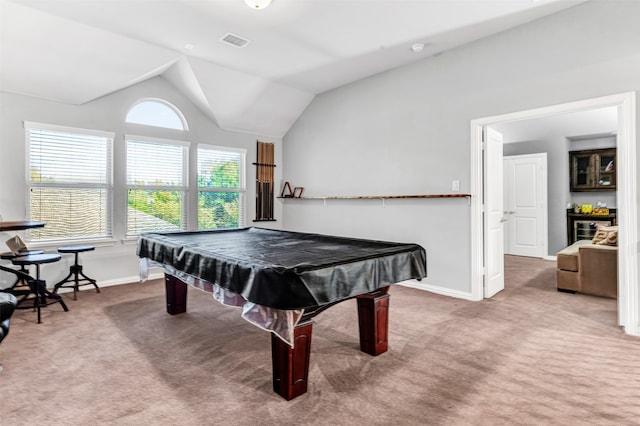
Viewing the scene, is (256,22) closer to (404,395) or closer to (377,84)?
(377,84)

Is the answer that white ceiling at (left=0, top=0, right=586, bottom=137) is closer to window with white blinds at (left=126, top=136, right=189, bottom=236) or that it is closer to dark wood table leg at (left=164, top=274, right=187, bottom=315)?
window with white blinds at (left=126, top=136, right=189, bottom=236)

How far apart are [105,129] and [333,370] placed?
4.31m

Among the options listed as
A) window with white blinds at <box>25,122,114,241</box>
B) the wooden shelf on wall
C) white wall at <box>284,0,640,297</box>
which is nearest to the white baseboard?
white wall at <box>284,0,640,297</box>

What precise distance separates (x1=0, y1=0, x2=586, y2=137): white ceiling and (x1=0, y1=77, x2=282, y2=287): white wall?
0.61 ft

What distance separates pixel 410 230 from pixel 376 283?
2633 millimetres

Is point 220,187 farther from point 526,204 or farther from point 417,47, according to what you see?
point 526,204

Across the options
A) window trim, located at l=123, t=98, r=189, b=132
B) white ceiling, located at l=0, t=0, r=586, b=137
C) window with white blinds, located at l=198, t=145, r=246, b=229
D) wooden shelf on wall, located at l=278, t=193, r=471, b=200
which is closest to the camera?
white ceiling, located at l=0, t=0, r=586, b=137

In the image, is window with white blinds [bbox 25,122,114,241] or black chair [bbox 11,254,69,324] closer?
black chair [bbox 11,254,69,324]

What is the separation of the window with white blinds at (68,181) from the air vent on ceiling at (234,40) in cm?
210

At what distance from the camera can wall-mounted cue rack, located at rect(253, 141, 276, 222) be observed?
20.1 ft

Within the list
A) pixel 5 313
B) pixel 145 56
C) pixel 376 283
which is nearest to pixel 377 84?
pixel 145 56

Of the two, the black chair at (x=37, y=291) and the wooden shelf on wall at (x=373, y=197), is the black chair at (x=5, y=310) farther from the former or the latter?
the wooden shelf on wall at (x=373, y=197)

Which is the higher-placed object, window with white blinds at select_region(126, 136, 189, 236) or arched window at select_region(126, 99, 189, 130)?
arched window at select_region(126, 99, 189, 130)

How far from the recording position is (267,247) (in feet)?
8.77
